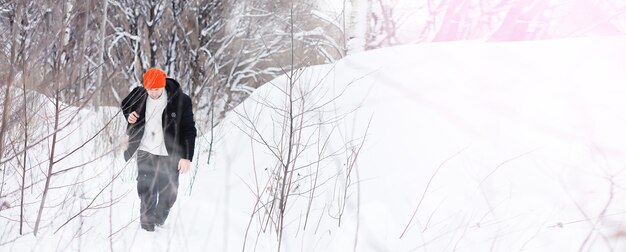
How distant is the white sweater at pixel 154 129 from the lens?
3.09 m

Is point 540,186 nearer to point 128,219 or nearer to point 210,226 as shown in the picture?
point 210,226

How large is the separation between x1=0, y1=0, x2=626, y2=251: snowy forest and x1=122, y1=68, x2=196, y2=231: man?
0.60 feet

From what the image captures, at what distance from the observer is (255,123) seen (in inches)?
224

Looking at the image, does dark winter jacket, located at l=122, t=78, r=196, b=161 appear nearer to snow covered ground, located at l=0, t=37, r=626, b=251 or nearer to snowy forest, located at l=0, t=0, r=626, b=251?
snowy forest, located at l=0, t=0, r=626, b=251

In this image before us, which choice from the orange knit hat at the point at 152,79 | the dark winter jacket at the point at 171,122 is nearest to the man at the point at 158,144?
the dark winter jacket at the point at 171,122

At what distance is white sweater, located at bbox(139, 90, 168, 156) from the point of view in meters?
3.09

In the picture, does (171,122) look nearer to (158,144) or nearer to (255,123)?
(158,144)

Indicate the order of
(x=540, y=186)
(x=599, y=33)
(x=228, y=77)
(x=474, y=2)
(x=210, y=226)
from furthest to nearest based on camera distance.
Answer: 1. (x=228, y=77)
2. (x=474, y=2)
3. (x=599, y=33)
4. (x=210, y=226)
5. (x=540, y=186)

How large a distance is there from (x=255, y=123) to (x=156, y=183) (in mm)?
2581

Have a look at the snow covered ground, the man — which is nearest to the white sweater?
the man

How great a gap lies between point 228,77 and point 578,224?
883 cm

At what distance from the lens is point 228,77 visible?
10398mm

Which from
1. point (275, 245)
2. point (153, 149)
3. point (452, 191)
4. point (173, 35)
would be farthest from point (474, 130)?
point (173, 35)

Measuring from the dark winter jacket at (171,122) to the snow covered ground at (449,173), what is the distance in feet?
1.20
